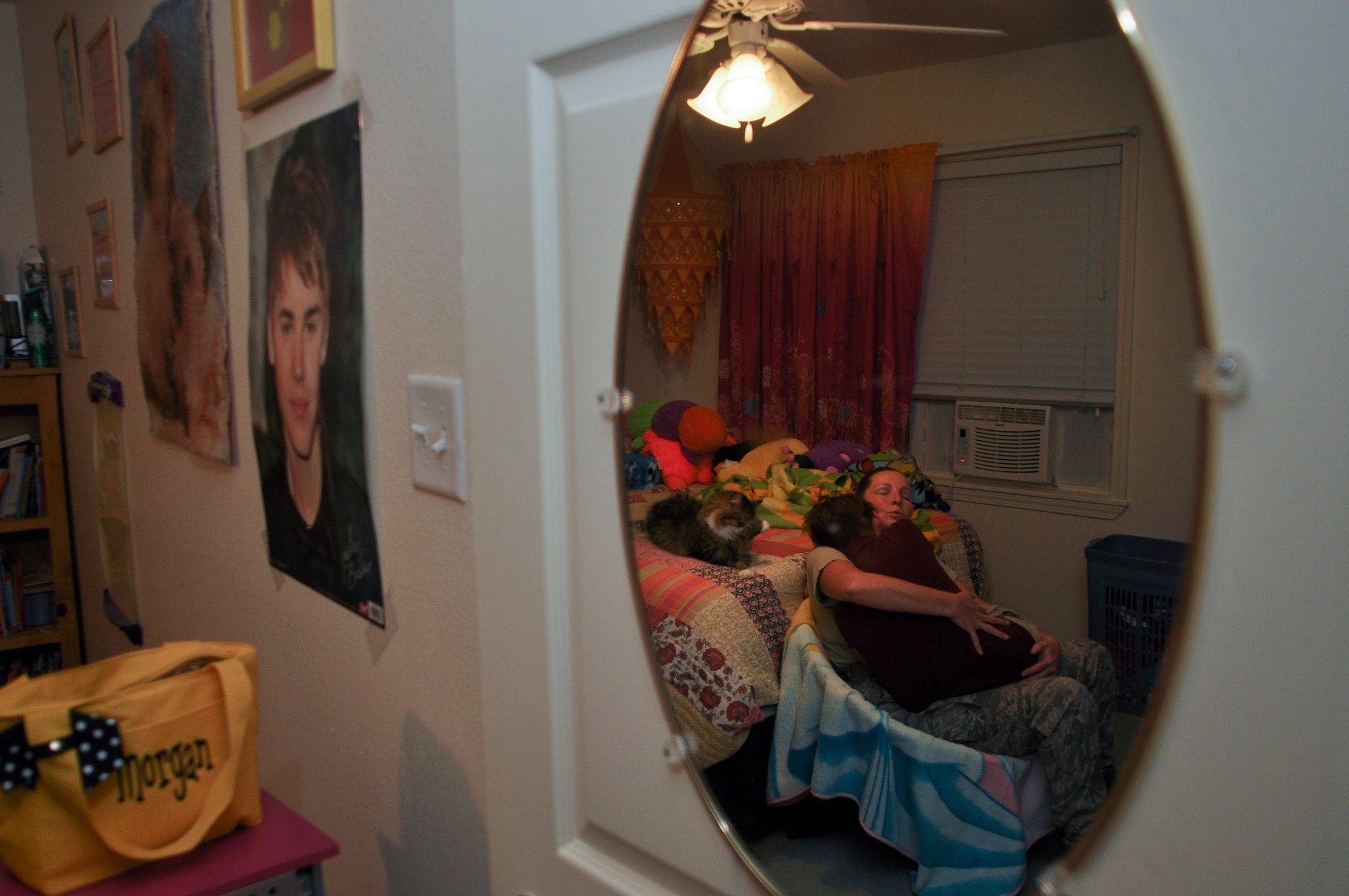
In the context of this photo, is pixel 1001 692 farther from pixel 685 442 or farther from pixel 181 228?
pixel 181 228

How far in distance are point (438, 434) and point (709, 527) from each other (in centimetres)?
40

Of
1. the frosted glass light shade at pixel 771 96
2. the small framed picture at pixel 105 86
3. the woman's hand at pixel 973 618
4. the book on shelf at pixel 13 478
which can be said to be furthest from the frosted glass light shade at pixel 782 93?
the book on shelf at pixel 13 478

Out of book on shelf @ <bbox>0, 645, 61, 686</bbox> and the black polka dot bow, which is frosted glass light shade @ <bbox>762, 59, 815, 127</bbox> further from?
book on shelf @ <bbox>0, 645, 61, 686</bbox>

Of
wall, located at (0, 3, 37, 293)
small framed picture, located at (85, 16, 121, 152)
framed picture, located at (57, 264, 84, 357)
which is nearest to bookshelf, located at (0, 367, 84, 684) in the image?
framed picture, located at (57, 264, 84, 357)

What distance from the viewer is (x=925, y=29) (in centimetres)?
54

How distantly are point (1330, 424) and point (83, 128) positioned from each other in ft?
9.25

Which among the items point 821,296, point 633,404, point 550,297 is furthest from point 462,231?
point 821,296

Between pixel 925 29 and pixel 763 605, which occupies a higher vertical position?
pixel 925 29

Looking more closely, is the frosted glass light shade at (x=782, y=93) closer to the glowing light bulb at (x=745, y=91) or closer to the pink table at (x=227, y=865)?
the glowing light bulb at (x=745, y=91)

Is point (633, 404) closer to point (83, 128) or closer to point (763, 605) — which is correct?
point (763, 605)

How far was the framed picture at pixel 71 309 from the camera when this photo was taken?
262cm

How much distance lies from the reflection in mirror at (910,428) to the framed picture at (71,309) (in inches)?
102

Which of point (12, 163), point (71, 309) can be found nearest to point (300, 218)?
point (71, 309)

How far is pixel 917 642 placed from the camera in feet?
1.89
